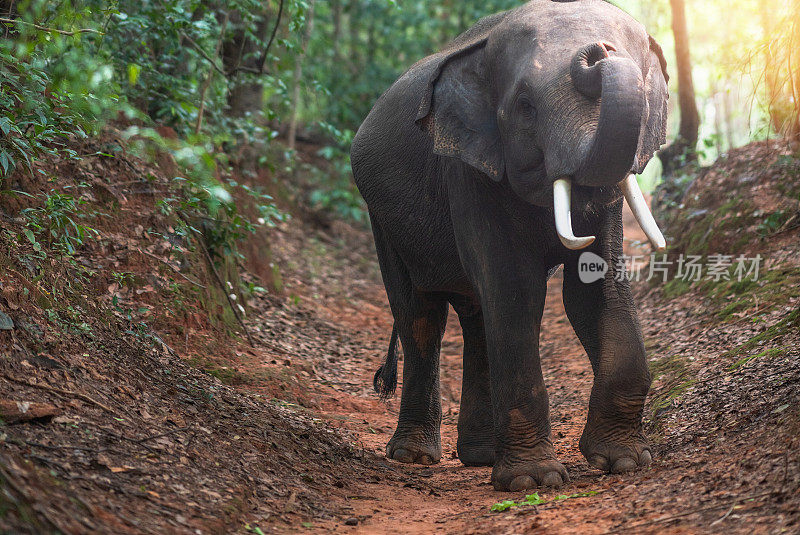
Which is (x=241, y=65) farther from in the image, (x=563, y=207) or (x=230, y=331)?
(x=563, y=207)

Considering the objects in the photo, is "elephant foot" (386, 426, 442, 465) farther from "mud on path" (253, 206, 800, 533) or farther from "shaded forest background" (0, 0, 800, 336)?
"shaded forest background" (0, 0, 800, 336)

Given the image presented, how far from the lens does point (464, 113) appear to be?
17.8ft

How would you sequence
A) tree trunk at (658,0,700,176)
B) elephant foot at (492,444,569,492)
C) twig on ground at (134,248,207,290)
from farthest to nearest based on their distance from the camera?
tree trunk at (658,0,700,176), twig on ground at (134,248,207,290), elephant foot at (492,444,569,492)

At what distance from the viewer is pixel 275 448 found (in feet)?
17.9

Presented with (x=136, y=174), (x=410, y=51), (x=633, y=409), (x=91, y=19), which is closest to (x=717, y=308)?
(x=633, y=409)

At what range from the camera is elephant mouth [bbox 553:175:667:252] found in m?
4.44

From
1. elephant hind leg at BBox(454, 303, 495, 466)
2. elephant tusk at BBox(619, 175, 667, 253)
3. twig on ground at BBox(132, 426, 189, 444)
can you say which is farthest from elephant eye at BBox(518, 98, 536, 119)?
twig on ground at BBox(132, 426, 189, 444)

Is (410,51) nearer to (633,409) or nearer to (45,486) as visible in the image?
(633,409)

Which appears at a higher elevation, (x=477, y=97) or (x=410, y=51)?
(x=410, y=51)

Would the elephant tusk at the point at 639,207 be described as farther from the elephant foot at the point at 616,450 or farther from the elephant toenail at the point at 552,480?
the elephant toenail at the point at 552,480

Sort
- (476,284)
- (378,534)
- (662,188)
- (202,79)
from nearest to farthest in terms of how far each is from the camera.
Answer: (378,534) → (476,284) → (202,79) → (662,188)

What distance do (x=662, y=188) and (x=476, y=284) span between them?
808cm

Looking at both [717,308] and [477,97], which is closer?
[477,97]

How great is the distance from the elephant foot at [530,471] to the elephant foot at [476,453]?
1268 millimetres
